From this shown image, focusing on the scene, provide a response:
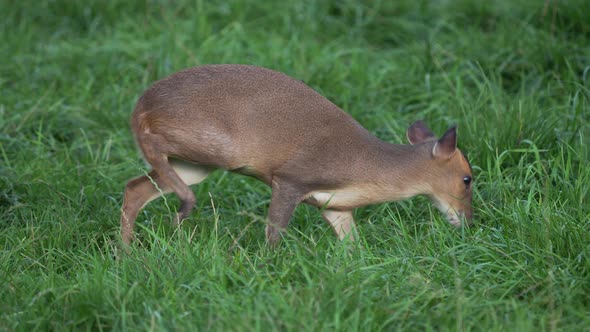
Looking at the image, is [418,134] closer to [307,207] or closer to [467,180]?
[467,180]

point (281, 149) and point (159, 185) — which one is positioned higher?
point (281, 149)

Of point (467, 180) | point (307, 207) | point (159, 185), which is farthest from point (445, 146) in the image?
point (159, 185)

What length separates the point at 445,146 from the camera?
5.25 m

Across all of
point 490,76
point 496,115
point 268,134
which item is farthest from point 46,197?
point 490,76

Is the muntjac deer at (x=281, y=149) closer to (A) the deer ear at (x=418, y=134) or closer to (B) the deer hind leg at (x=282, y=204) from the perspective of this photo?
(B) the deer hind leg at (x=282, y=204)

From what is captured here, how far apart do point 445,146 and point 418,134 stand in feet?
1.27

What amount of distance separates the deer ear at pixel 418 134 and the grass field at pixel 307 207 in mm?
415

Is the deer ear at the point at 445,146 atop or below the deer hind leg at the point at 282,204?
atop

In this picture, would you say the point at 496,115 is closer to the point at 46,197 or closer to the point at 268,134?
the point at 268,134

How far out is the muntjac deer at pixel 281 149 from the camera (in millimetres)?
5039

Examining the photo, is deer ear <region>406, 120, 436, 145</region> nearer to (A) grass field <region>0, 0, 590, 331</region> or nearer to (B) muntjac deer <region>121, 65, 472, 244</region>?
(B) muntjac deer <region>121, 65, 472, 244</region>

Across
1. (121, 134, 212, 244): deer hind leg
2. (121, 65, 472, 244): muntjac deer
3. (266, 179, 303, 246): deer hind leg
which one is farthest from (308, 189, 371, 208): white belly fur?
(121, 134, 212, 244): deer hind leg

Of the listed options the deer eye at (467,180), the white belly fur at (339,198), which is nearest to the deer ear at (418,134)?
the deer eye at (467,180)

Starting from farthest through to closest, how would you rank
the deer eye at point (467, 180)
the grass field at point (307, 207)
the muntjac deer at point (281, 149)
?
the deer eye at point (467, 180)
the muntjac deer at point (281, 149)
the grass field at point (307, 207)
